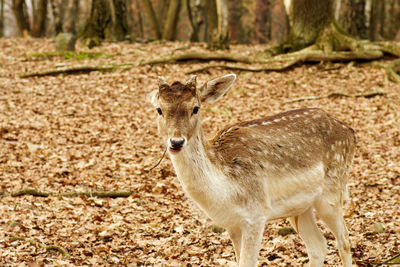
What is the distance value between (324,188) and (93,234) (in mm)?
2920

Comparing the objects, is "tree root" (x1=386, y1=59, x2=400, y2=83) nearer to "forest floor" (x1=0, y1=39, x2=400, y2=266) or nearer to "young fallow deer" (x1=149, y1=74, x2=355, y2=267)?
"forest floor" (x1=0, y1=39, x2=400, y2=266)

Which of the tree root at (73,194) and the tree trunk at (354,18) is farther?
the tree trunk at (354,18)

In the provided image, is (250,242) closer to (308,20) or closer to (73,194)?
(73,194)

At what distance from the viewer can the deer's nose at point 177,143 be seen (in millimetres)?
3991

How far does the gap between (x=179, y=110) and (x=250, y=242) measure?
4.46 feet

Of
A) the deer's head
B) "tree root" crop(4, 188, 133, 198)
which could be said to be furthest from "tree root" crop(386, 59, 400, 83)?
the deer's head

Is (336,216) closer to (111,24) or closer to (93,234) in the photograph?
(93,234)

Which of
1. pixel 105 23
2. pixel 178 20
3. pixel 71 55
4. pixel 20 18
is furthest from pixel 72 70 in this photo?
pixel 20 18

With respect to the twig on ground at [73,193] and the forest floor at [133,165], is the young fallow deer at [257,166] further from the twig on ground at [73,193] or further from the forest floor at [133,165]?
the twig on ground at [73,193]

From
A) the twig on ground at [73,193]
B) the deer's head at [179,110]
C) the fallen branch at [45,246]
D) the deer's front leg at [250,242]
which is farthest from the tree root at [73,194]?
the deer's front leg at [250,242]

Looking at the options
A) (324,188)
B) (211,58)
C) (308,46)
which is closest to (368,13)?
(308,46)

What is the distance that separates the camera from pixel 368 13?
1655 cm

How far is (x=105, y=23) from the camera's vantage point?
18.2m

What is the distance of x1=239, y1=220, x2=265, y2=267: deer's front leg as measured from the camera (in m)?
4.50
